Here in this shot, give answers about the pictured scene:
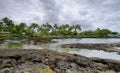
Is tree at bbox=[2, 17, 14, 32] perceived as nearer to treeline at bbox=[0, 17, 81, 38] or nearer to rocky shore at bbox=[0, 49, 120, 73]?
treeline at bbox=[0, 17, 81, 38]

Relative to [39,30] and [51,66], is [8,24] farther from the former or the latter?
[51,66]

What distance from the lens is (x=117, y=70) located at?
19562 millimetres

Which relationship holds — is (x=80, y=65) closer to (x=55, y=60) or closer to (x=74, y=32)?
(x=55, y=60)

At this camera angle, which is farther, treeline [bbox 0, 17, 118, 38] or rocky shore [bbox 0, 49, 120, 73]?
treeline [bbox 0, 17, 118, 38]

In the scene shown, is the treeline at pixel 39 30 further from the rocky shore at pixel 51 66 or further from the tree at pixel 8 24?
the rocky shore at pixel 51 66

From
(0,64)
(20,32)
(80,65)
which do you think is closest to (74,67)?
(80,65)

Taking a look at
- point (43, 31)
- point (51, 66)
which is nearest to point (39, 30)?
point (43, 31)

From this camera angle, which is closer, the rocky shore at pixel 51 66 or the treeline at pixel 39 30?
the rocky shore at pixel 51 66

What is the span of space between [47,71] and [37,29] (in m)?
133

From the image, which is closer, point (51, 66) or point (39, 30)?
point (51, 66)

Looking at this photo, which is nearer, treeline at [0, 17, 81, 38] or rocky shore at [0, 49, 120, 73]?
rocky shore at [0, 49, 120, 73]

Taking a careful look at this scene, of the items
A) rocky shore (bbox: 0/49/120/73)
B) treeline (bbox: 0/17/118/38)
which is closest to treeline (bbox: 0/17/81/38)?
treeline (bbox: 0/17/118/38)

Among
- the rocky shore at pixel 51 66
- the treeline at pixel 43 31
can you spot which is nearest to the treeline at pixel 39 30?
the treeline at pixel 43 31

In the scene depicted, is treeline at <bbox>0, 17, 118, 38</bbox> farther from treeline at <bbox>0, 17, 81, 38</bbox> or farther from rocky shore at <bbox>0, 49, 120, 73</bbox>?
rocky shore at <bbox>0, 49, 120, 73</bbox>
